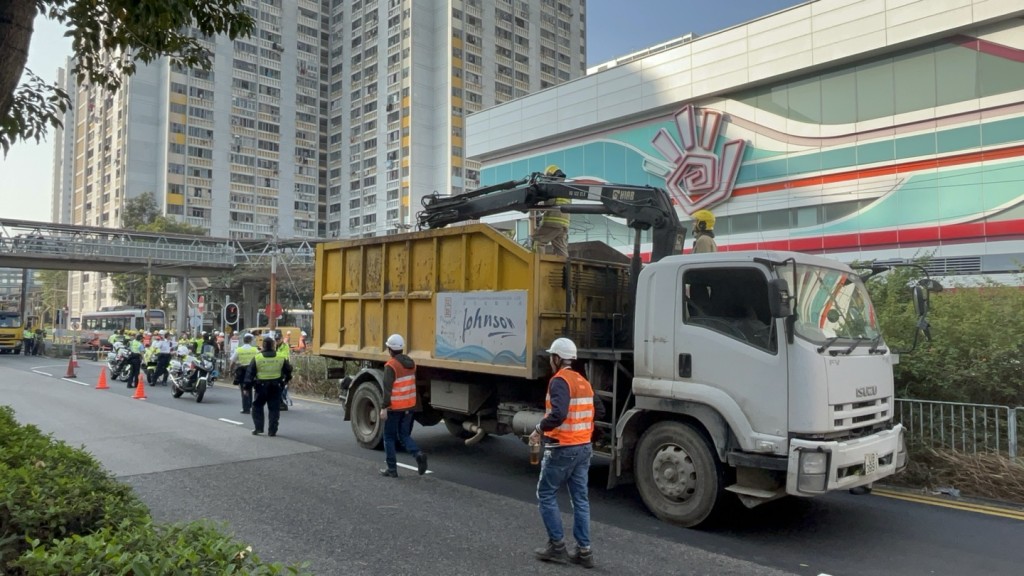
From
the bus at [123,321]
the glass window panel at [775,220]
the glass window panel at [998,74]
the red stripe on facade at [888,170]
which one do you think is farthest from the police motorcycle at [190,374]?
the bus at [123,321]

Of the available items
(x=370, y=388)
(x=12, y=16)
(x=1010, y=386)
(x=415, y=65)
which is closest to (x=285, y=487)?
(x=370, y=388)

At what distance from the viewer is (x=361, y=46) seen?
82188mm

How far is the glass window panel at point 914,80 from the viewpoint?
23156 millimetres

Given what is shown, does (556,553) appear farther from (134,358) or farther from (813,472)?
(134,358)

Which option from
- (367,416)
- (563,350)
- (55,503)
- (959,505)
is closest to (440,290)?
(367,416)

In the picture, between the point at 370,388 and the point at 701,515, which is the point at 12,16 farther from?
the point at 370,388

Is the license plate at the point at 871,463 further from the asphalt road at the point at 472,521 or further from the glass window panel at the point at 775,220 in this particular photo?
the glass window panel at the point at 775,220

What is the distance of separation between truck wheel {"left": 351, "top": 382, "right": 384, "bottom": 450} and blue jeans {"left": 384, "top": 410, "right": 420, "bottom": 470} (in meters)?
1.34

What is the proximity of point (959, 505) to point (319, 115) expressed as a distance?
290 ft

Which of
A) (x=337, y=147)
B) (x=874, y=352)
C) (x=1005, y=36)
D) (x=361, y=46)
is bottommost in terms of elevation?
(x=874, y=352)

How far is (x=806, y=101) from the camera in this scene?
26.2 meters

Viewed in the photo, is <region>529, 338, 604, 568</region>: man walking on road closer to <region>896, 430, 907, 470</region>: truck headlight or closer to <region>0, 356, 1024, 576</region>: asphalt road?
<region>0, 356, 1024, 576</region>: asphalt road

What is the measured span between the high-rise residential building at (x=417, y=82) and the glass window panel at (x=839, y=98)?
1892 inches

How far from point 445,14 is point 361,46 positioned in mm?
13976
